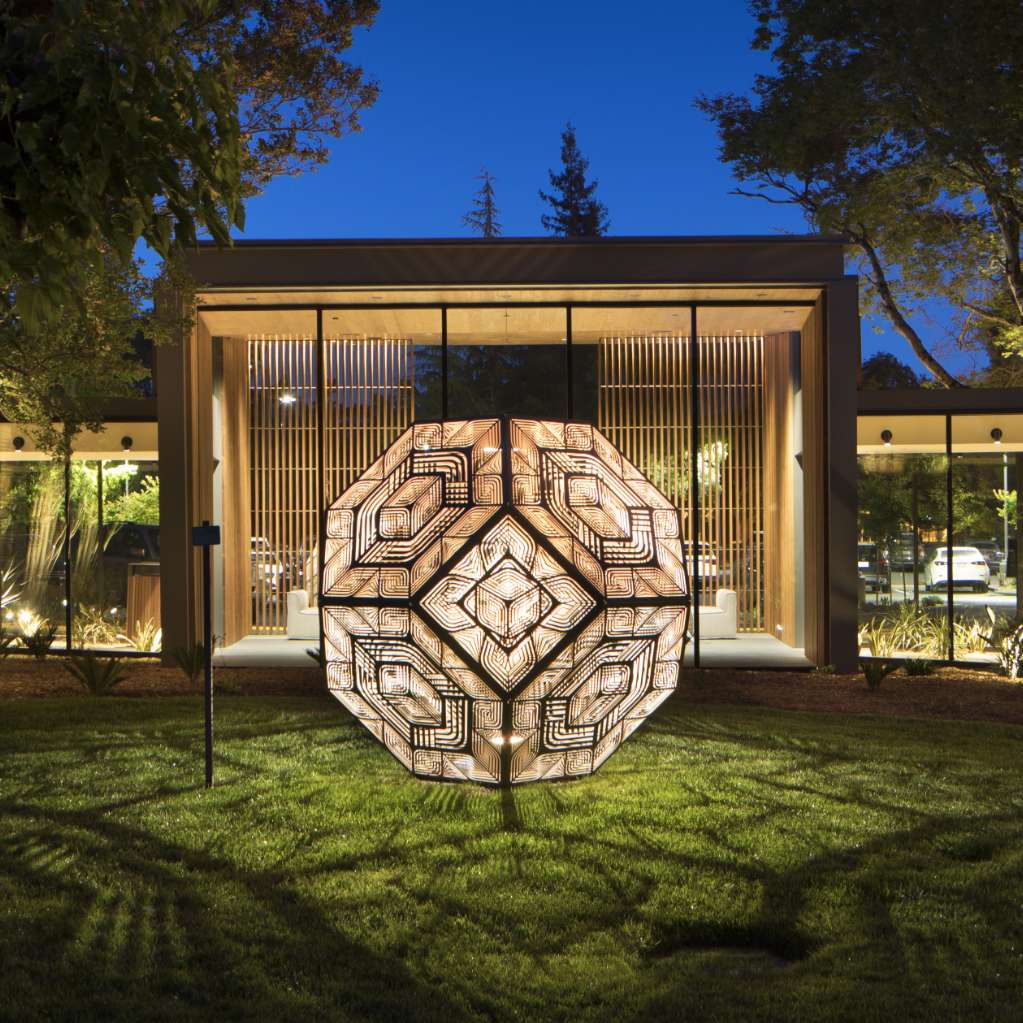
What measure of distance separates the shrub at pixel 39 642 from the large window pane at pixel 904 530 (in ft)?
31.7

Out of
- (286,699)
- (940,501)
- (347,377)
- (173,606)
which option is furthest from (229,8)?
(940,501)

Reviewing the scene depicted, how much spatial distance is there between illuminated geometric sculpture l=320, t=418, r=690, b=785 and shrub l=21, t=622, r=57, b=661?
7.32 metres

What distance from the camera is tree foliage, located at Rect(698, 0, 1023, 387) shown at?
13.2m

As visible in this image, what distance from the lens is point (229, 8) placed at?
11.5 metres

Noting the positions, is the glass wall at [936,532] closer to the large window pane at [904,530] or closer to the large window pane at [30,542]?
the large window pane at [904,530]

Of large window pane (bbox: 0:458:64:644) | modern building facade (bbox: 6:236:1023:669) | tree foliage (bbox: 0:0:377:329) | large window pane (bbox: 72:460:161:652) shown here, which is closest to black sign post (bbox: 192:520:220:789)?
tree foliage (bbox: 0:0:377:329)

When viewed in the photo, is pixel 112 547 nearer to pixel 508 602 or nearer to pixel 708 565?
pixel 708 565

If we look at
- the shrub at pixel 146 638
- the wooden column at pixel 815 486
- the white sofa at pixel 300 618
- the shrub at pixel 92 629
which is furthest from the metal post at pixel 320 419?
the wooden column at pixel 815 486

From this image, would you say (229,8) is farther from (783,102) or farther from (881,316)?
(881,316)

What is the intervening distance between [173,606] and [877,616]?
829 cm

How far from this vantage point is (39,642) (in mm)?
11180

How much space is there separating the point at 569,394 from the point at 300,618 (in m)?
A: 4.44

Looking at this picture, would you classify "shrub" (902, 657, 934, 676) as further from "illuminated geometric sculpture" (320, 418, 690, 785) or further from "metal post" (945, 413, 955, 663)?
"illuminated geometric sculpture" (320, 418, 690, 785)

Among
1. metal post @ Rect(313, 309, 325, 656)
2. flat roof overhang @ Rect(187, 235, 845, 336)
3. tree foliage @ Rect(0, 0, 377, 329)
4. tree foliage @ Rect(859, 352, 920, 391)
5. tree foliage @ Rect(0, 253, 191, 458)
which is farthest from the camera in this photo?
tree foliage @ Rect(859, 352, 920, 391)
